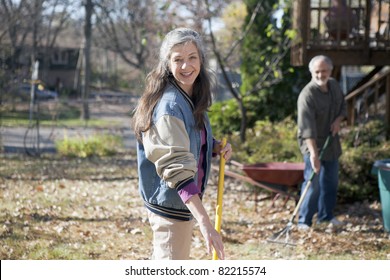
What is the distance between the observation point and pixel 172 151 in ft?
10.0

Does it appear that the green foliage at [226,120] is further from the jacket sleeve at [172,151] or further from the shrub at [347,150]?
the jacket sleeve at [172,151]

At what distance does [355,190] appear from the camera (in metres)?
7.84

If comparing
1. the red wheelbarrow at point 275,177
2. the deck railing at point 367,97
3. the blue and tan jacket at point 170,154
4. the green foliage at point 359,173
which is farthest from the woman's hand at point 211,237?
the deck railing at point 367,97

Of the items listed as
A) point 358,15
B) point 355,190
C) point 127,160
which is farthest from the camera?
point 127,160

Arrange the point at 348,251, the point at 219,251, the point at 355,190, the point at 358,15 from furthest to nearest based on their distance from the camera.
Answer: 1. the point at 358,15
2. the point at 355,190
3. the point at 348,251
4. the point at 219,251

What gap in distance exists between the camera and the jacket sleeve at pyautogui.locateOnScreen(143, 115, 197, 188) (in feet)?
10.0

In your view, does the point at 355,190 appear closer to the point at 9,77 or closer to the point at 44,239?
the point at 44,239

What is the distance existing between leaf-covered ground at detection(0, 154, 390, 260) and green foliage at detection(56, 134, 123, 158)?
2.76m

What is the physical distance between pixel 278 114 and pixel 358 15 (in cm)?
326

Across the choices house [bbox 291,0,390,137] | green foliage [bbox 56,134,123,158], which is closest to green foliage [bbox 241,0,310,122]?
house [bbox 291,0,390,137]

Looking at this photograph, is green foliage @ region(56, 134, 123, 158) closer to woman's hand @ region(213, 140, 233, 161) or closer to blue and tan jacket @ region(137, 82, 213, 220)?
woman's hand @ region(213, 140, 233, 161)

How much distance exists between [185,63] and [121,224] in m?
4.11

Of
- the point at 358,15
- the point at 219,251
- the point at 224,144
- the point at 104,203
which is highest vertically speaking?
the point at 358,15

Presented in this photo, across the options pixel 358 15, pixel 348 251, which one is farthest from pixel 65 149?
pixel 348 251
